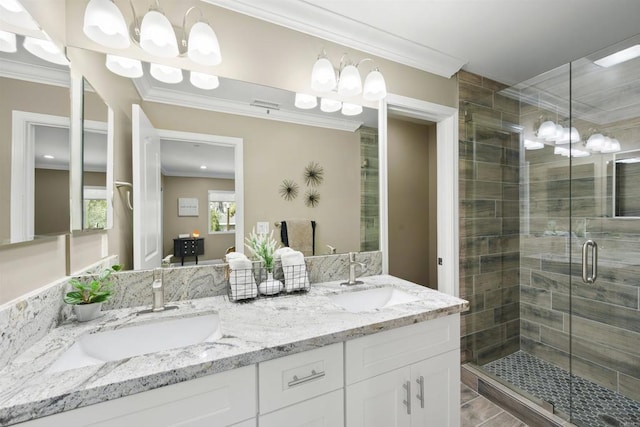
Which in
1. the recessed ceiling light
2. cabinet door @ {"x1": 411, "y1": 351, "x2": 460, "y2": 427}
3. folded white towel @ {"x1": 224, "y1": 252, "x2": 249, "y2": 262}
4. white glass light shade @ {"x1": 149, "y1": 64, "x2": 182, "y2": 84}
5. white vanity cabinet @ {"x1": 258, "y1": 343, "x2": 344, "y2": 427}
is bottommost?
cabinet door @ {"x1": 411, "y1": 351, "x2": 460, "y2": 427}

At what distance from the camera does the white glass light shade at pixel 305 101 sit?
5.24 feet

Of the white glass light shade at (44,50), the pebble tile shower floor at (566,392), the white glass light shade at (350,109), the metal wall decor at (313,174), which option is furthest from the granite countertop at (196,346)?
the pebble tile shower floor at (566,392)

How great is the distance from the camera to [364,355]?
1009mm

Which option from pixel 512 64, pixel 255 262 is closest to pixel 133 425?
pixel 255 262

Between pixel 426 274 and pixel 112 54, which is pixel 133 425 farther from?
pixel 426 274

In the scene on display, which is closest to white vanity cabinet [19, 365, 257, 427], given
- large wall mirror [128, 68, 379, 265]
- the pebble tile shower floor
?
large wall mirror [128, 68, 379, 265]

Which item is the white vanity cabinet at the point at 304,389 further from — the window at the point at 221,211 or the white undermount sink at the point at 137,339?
the window at the point at 221,211

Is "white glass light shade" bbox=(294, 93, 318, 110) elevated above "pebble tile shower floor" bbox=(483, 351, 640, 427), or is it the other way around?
"white glass light shade" bbox=(294, 93, 318, 110)

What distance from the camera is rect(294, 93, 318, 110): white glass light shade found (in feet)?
5.24

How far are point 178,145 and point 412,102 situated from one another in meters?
1.58

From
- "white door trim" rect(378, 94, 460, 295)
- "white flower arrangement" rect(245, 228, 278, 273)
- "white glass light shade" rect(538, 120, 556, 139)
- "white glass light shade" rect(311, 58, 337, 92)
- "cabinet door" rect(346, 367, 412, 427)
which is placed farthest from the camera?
"white glass light shade" rect(538, 120, 556, 139)

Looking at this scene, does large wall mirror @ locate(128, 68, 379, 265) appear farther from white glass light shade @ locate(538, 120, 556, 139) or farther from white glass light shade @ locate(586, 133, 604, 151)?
white glass light shade @ locate(586, 133, 604, 151)

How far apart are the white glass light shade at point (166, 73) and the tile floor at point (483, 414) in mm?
2566

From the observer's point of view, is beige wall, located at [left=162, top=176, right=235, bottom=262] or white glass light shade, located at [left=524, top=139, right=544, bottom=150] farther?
white glass light shade, located at [left=524, top=139, right=544, bottom=150]
